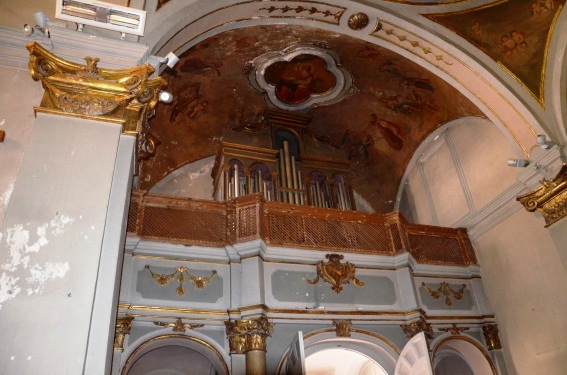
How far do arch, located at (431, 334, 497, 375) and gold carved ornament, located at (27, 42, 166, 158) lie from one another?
560 cm

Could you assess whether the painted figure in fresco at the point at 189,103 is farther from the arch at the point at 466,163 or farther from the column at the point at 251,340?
the arch at the point at 466,163

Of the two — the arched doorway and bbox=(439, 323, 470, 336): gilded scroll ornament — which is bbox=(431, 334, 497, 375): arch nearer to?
bbox=(439, 323, 470, 336): gilded scroll ornament

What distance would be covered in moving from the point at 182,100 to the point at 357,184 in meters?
4.51

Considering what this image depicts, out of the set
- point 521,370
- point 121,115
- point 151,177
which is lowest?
point 521,370

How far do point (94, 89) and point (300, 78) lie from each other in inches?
225

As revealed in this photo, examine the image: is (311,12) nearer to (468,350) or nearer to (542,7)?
(542,7)

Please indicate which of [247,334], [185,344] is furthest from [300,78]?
[185,344]

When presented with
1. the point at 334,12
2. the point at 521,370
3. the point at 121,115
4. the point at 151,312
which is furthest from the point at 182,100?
the point at 521,370

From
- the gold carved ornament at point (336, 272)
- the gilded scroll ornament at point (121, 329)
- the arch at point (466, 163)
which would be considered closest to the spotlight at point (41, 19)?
the gilded scroll ornament at point (121, 329)

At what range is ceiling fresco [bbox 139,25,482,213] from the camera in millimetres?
7965

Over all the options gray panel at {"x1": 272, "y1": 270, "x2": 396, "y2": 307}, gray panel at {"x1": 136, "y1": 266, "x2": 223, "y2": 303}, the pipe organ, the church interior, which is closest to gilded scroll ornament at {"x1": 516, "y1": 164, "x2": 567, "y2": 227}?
the church interior

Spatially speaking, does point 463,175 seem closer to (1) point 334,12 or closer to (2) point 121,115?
(1) point 334,12

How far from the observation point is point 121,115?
12.8ft

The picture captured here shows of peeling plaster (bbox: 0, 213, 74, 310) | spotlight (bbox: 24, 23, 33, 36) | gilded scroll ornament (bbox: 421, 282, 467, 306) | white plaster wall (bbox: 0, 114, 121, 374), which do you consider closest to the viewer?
white plaster wall (bbox: 0, 114, 121, 374)
